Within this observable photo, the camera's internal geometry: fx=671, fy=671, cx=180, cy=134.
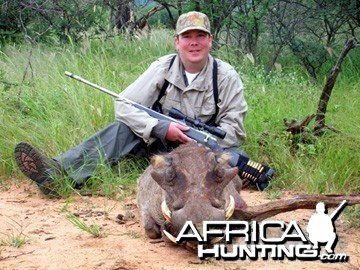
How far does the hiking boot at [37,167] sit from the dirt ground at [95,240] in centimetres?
15

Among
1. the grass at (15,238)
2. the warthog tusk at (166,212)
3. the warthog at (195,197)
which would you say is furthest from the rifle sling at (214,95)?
the warthog tusk at (166,212)

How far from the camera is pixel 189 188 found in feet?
13.6

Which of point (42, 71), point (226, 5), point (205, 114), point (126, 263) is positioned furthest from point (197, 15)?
point (226, 5)

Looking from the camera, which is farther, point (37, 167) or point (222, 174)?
point (37, 167)

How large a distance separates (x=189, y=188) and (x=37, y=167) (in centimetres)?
225

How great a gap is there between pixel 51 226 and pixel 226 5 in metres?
6.33

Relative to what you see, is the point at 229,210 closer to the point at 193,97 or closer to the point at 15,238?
the point at 15,238

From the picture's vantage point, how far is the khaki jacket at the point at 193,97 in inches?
244

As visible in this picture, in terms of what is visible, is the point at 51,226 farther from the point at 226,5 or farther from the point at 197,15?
the point at 226,5

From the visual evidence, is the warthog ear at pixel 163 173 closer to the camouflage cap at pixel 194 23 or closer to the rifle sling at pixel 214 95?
the rifle sling at pixel 214 95

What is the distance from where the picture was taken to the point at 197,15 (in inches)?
242

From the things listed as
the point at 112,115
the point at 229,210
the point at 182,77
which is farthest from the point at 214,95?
the point at 229,210

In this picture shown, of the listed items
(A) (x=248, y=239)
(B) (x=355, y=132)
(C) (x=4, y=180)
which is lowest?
(C) (x=4, y=180)

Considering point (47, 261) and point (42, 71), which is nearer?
point (47, 261)
